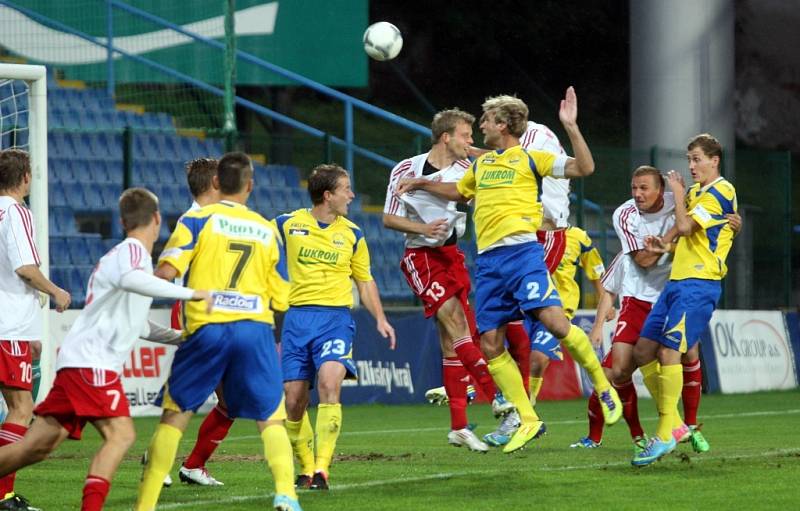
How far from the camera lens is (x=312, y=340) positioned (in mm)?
9398

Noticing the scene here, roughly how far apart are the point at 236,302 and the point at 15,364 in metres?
2.33

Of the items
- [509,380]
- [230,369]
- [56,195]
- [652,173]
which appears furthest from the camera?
[56,195]

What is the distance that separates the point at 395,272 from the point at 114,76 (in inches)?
231

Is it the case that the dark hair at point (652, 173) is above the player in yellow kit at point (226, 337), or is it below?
A: above

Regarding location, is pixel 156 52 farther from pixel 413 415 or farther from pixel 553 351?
pixel 553 351

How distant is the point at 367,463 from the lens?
1081 centimetres

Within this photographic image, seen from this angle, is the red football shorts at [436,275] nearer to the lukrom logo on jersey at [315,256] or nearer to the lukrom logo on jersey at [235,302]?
the lukrom logo on jersey at [315,256]

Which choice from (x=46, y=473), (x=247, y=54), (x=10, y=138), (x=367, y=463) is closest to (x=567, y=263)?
(x=367, y=463)

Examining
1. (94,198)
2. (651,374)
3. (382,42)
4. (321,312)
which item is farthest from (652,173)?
(94,198)

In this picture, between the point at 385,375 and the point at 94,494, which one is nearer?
the point at 94,494

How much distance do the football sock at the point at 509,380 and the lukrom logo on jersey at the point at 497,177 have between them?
3.92 feet

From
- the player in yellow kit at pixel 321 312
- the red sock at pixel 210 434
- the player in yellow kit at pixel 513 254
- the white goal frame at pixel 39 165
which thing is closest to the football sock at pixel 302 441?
the player in yellow kit at pixel 321 312

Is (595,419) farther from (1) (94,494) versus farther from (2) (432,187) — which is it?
(1) (94,494)

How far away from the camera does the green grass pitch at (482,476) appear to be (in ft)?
27.6
